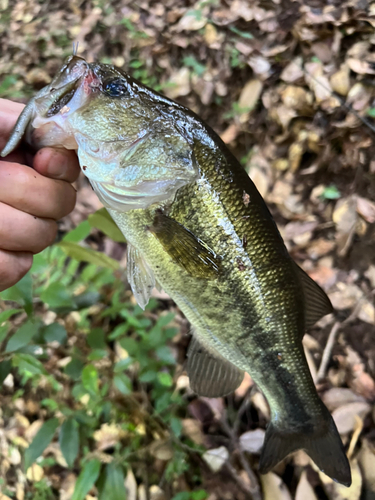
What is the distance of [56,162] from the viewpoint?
91cm

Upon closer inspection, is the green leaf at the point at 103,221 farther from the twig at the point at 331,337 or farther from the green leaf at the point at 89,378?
the twig at the point at 331,337

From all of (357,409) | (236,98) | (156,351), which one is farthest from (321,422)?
(236,98)

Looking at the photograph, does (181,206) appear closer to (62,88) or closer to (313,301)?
(62,88)

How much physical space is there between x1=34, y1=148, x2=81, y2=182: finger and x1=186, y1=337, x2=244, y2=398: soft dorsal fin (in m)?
0.66

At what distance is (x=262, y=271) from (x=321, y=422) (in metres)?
0.54

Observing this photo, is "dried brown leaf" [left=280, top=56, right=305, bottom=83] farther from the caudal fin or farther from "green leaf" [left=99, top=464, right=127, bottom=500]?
"green leaf" [left=99, top=464, right=127, bottom=500]

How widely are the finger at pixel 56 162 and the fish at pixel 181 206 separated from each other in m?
0.03

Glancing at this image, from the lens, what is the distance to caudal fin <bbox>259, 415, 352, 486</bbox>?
1.04 metres

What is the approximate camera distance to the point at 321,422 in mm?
1052

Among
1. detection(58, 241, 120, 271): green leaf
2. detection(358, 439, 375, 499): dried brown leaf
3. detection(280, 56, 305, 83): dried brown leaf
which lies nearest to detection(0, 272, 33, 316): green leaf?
detection(58, 241, 120, 271): green leaf

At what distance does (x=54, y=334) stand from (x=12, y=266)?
34 centimetres

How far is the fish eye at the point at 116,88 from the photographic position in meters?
0.88

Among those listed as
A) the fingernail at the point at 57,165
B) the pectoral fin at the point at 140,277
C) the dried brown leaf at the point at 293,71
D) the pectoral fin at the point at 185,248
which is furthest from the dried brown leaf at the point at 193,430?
the dried brown leaf at the point at 293,71

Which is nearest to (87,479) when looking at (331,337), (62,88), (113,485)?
(113,485)
